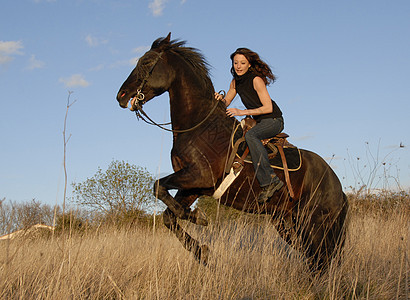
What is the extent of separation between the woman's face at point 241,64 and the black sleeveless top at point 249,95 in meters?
0.07

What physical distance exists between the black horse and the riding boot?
0.09 metres

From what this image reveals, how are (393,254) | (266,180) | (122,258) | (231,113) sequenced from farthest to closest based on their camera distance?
(393,254) < (122,258) < (231,113) < (266,180)

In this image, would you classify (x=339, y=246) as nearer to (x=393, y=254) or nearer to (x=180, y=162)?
(x=393, y=254)

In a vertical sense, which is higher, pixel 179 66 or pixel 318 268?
pixel 179 66

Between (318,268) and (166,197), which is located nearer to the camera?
(166,197)

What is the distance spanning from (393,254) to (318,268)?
1.92m

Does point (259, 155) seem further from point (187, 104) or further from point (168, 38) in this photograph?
point (168, 38)

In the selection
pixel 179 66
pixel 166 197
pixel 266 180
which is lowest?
pixel 166 197

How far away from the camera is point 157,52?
5668 millimetres

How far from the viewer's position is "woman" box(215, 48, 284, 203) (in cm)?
520

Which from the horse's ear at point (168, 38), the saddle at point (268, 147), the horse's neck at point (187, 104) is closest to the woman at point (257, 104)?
the saddle at point (268, 147)

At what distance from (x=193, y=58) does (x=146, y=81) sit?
2.65 feet

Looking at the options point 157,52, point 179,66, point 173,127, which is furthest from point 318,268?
point 157,52

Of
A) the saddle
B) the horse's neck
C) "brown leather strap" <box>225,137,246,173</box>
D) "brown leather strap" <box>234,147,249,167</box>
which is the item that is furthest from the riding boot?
the horse's neck
